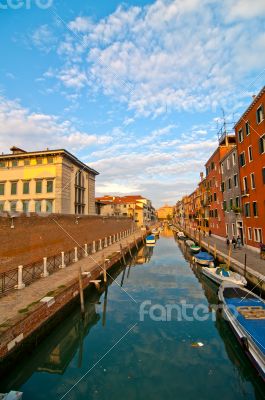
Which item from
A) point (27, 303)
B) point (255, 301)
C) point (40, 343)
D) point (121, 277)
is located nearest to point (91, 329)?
point (40, 343)

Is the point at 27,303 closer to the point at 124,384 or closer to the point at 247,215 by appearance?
the point at 124,384

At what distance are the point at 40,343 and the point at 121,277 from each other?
12.5 metres

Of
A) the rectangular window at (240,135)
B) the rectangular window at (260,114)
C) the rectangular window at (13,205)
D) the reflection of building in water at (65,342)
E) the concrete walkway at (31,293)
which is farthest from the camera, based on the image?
the rectangular window at (13,205)

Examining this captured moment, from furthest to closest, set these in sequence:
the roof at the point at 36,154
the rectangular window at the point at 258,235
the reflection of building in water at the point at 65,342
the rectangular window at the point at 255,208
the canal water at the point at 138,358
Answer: the roof at the point at 36,154, the rectangular window at the point at 255,208, the rectangular window at the point at 258,235, the reflection of building in water at the point at 65,342, the canal water at the point at 138,358

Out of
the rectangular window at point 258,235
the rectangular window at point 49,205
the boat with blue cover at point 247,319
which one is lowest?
the boat with blue cover at point 247,319

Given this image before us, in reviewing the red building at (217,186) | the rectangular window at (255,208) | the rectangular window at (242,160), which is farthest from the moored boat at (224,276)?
the red building at (217,186)

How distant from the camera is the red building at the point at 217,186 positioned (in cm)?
3528

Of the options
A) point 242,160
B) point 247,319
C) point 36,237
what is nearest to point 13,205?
point 36,237

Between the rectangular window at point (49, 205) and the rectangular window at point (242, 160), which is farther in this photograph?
the rectangular window at point (49, 205)

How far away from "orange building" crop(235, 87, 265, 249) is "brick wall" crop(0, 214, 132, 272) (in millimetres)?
17184

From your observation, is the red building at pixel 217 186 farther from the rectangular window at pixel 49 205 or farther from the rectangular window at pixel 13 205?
the rectangular window at pixel 13 205

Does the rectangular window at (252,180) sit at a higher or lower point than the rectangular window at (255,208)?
higher

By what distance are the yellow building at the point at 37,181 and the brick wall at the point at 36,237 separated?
648cm

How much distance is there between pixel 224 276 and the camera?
16.6 meters
